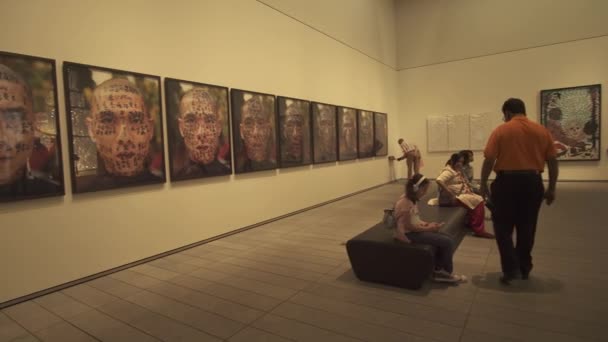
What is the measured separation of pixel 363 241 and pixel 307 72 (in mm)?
5604

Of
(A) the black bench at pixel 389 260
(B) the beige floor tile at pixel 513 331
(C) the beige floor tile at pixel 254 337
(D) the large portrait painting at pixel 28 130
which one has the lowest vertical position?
(C) the beige floor tile at pixel 254 337

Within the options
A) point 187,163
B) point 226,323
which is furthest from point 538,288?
point 187,163

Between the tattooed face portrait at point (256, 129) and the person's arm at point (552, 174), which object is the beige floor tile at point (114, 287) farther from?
the person's arm at point (552, 174)

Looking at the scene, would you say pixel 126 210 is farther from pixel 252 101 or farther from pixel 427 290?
pixel 427 290

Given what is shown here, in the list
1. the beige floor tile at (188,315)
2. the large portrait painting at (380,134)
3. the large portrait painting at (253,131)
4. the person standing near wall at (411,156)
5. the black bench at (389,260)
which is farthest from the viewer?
the person standing near wall at (411,156)

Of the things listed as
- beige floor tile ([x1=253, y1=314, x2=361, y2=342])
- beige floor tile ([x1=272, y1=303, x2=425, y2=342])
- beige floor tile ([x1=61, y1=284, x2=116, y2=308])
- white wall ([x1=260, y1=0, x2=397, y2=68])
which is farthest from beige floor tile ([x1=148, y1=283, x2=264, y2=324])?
white wall ([x1=260, y1=0, x2=397, y2=68])

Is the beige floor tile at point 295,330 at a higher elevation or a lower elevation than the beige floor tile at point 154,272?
lower

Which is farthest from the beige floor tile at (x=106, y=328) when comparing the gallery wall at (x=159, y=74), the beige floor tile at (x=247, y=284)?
the beige floor tile at (x=247, y=284)

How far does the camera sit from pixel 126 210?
15.4 ft

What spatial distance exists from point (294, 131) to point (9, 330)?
→ 19.3ft

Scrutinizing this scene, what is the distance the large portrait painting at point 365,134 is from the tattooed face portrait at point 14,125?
8.56m

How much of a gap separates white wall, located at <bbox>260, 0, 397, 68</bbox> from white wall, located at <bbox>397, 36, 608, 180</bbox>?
1772mm

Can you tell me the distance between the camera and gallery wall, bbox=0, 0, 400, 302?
3.82 m

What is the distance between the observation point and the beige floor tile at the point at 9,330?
3012mm
